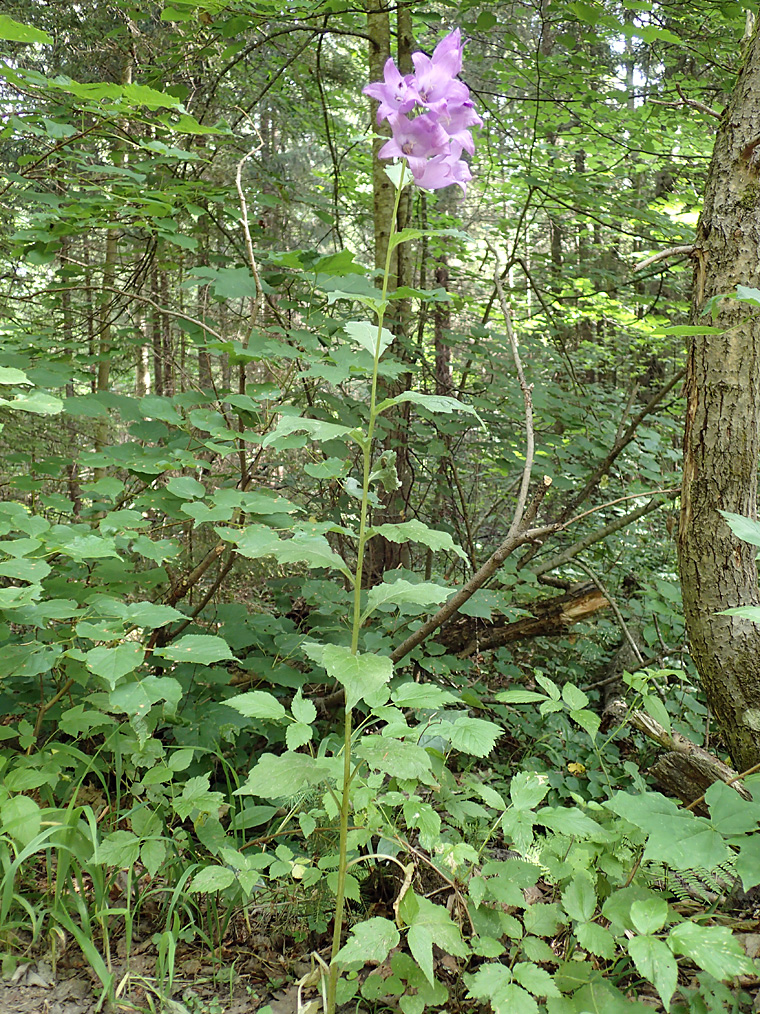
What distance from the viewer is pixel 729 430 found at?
1878 millimetres

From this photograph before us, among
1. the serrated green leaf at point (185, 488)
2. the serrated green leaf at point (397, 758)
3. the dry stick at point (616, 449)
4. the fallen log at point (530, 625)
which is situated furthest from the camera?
the dry stick at point (616, 449)

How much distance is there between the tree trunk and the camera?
1.85m

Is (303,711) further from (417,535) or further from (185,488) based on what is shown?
(185,488)

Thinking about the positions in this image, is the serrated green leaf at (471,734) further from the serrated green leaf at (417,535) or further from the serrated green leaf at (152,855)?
the serrated green leaf at (152,855)

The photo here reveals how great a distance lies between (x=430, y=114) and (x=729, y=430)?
1.36 meters

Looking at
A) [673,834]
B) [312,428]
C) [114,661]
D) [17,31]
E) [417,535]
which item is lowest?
[673,834]

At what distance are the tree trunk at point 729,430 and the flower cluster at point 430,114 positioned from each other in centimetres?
114

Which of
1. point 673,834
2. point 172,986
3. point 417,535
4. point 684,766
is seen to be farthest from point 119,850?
point 684,766

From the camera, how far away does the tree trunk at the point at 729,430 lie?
185cm

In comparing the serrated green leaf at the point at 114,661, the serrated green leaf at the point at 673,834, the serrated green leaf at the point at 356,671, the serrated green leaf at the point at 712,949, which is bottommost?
the serrated green leaf at the point at 712,949

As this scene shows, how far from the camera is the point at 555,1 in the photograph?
10.4ft

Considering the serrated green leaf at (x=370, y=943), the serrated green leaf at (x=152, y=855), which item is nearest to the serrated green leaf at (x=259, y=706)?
the serrated green leaf at (x=370, y=943)

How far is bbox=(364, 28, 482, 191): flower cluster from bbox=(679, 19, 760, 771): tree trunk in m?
1.14

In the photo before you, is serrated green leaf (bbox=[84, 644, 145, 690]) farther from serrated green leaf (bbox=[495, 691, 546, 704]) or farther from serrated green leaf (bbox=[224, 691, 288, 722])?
serrated green leaf (bbox=[495, 691, 546, 704])
